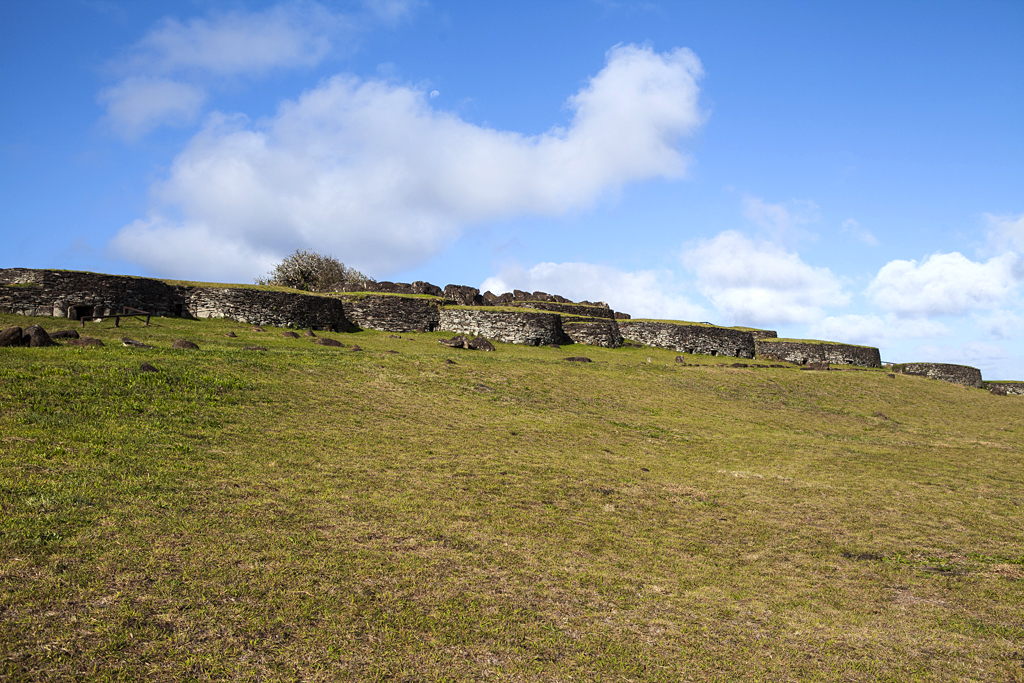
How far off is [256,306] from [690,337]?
29.2m

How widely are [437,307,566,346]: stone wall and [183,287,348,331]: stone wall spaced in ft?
28.0

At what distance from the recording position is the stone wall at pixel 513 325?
35.5 metres

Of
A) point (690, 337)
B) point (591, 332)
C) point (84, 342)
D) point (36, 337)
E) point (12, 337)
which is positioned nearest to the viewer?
point (12, 337)

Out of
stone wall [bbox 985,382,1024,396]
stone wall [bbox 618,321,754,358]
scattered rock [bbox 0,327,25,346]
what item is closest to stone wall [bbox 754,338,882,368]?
stone wall [bbox 618,321,754,358]

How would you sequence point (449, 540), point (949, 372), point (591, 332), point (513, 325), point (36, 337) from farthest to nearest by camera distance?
1. point (949, 372)
2. point (591, 332)
3. point (513, 325)
4. point (36, 337)
5. point (449, 540)

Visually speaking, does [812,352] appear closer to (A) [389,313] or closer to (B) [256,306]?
(A) [389,313]

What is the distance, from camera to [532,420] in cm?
1614

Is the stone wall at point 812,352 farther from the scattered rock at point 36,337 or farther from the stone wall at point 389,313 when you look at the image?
the scattered rock at point 36,337

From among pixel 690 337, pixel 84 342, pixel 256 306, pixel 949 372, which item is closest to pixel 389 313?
pixel 256 306

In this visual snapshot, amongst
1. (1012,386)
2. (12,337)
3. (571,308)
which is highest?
(571,308)

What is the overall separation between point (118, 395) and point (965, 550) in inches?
636

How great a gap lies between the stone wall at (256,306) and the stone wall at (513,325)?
28.0ft

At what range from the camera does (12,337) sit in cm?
1599

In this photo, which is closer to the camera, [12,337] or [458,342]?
[12,337]
